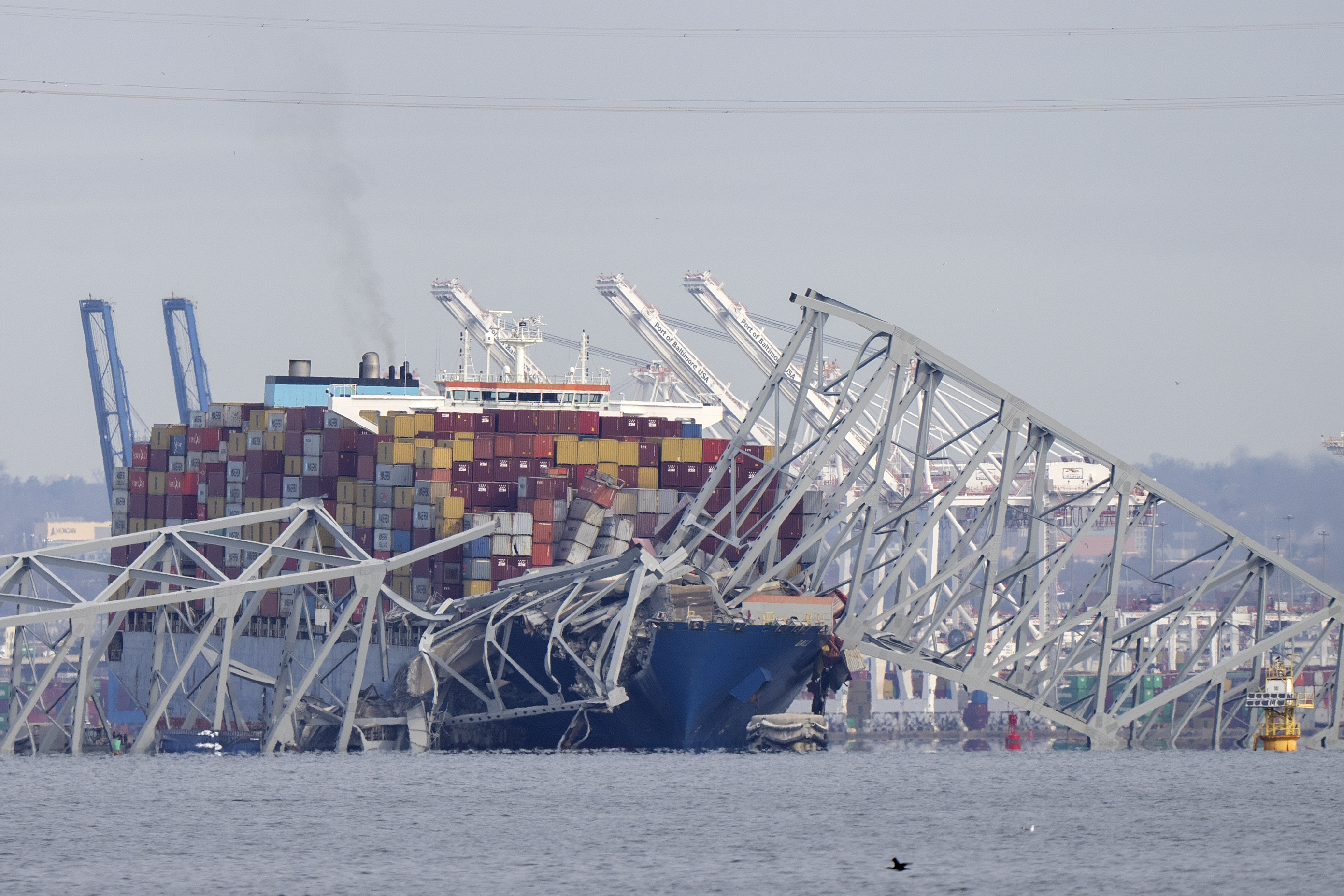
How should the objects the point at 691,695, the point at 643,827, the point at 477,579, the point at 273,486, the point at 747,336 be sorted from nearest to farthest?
1. the point at 643,827
2. the point at 691,695
3. the point at 477,579
4. the point at 273,486
5. the point at 747,336

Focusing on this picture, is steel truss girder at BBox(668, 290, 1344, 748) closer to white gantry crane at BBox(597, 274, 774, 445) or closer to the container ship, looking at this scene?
the container ship

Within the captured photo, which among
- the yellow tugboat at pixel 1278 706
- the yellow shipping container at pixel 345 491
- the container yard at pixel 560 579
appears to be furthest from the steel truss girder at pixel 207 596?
the yellow tugboat at pixel 1278 706

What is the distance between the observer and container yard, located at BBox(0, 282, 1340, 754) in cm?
7275

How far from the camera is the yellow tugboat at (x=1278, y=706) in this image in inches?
3270

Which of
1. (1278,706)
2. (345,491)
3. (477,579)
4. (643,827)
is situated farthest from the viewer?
(345,491)

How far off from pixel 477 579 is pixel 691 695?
1782cm

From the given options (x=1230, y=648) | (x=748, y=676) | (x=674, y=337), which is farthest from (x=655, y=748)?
(x=1230, y=648)

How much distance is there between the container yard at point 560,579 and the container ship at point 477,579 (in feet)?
0.47

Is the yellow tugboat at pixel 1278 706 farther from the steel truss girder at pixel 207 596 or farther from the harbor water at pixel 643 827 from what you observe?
the steel truss girder at pixel 207 596

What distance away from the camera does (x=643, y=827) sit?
58.5 m

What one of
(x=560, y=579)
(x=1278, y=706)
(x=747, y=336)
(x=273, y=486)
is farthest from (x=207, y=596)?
(x=747, y=336)

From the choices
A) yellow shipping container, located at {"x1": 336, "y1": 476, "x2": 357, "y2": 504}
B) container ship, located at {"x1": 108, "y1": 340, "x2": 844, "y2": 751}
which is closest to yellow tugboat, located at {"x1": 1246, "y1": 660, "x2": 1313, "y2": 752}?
container ship, located at {"x1": 108, "y1": 340, "x2": 844, "y2": 751}

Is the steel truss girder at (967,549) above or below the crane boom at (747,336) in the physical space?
below

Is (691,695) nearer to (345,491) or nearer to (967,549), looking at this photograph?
(967,549)
